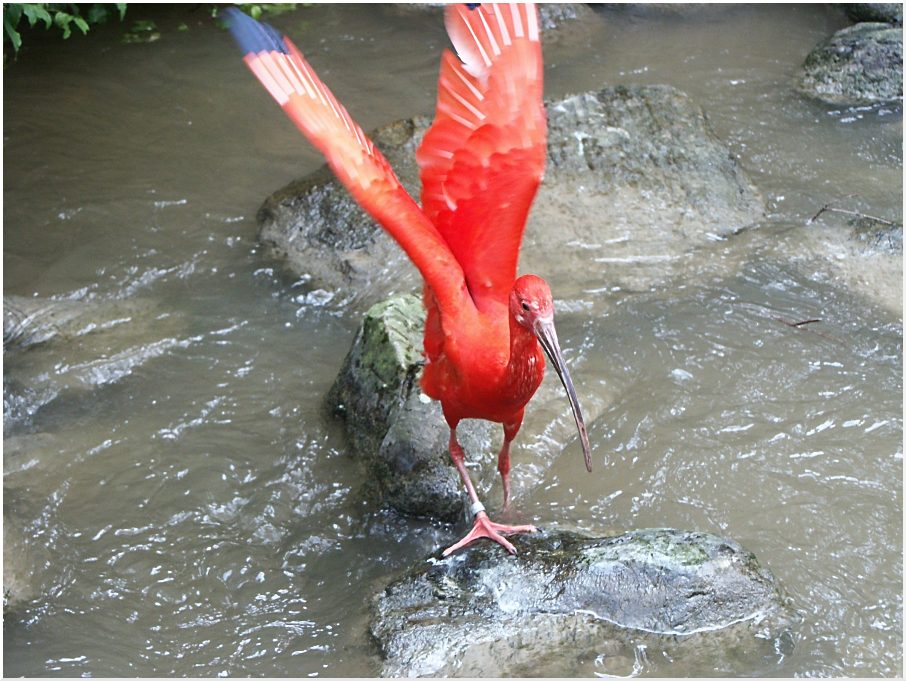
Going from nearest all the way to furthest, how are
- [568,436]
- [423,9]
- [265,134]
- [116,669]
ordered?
1. [116,669]
2. [568,436]
3. [265,134]
4. [423,9]

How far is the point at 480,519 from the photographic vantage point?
3.48m

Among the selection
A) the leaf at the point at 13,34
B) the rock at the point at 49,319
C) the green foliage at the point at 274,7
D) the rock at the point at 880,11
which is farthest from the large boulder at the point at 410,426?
the rock at the point at 880,11

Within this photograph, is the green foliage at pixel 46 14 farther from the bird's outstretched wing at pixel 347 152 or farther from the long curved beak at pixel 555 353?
the long curved beak at pixel 555 353

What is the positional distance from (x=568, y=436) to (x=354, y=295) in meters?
1.48

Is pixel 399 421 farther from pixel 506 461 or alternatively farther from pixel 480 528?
pixel 480 528

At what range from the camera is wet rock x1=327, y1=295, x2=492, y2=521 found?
3811 millimetres

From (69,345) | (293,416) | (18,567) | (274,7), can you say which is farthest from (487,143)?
(274,7)

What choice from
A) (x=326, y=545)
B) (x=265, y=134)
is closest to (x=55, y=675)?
(x=326, y=545)

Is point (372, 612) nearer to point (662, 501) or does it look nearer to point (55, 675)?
point (55, 675)

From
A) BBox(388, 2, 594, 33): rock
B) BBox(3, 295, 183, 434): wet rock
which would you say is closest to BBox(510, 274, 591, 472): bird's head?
BBox(3, 295, 183, 434): wet rock

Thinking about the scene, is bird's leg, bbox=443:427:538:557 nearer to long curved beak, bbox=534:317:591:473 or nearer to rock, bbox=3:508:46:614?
long curved beak, bbox=534:317:591:473

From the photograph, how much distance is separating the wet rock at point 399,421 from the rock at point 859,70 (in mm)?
4387

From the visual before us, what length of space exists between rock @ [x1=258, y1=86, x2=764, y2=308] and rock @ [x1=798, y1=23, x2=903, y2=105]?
5.75ft

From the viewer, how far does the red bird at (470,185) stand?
10.3 ft
